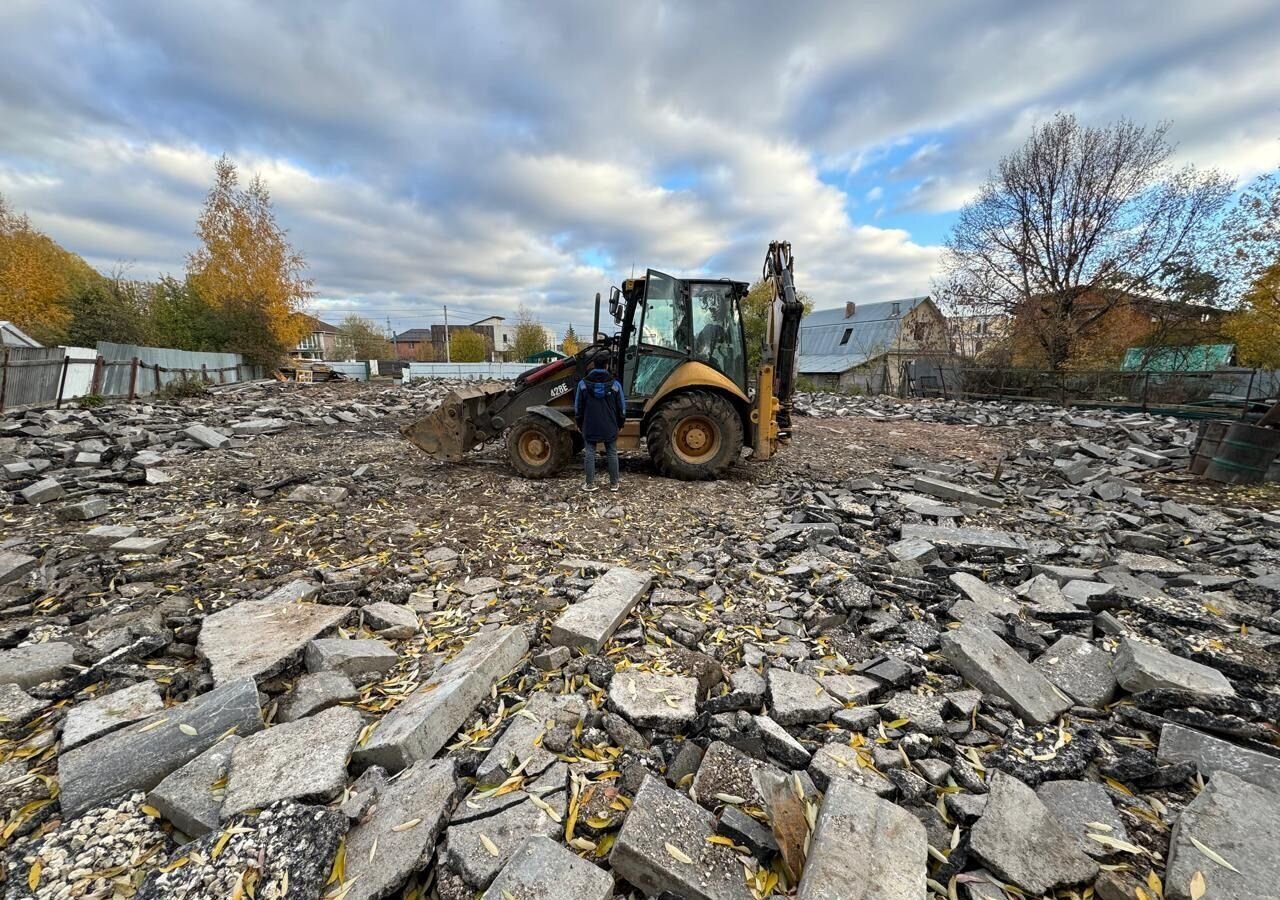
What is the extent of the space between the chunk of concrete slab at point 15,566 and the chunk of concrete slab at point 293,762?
3.21m

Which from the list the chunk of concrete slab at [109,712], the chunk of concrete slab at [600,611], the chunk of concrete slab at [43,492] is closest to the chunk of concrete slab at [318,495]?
the chunk of concrete slab at [43,492]

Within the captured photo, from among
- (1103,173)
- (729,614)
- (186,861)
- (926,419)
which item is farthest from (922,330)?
(186,861)

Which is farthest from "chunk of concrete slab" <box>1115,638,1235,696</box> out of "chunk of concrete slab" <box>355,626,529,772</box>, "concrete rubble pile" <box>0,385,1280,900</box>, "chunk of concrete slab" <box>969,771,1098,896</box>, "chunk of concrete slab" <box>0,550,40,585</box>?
"chunk of concrete slab" <box>0,550,40,585</box>

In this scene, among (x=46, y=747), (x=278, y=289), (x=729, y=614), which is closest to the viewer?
(x=46, y=747)

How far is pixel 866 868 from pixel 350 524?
4.78 meters

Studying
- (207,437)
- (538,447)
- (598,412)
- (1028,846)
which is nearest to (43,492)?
(207,437)

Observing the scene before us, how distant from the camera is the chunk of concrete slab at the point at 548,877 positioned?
1.47m

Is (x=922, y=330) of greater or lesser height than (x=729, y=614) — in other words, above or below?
above

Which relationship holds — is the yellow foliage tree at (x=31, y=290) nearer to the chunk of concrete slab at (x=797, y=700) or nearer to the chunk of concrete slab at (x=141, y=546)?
the chunk of concrete slab at (x=141, y=546)

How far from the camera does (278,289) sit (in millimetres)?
27188

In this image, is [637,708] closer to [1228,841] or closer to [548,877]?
[548,877]

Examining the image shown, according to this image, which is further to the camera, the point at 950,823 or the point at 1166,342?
the point at 1166,342

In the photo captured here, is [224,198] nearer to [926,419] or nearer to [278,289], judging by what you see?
[278,289]

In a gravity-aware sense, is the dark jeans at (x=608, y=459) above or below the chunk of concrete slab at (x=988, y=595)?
above
